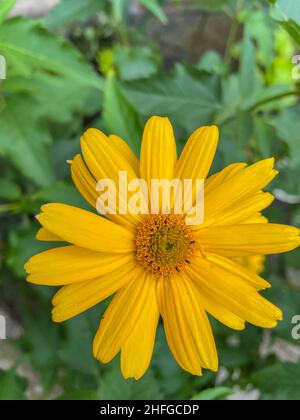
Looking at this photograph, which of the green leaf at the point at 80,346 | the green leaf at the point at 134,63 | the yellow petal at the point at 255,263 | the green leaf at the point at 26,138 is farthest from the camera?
the green leaf at the point at 134,63

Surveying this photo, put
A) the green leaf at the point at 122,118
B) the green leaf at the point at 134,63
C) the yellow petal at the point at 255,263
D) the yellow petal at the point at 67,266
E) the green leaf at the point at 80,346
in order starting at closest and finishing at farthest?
1. the yellow petal at the point at 67,266
2. the green leaf at the point at 122,118
3. the green leaf at the point at 80,346
4. the yellow petal at the point at 255,263
5. the green leaf at the point at 134,63

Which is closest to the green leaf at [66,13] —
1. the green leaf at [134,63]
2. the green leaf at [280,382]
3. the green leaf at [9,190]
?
the green leaf at [134,63]

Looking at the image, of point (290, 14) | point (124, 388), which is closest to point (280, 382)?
point (124, 388)

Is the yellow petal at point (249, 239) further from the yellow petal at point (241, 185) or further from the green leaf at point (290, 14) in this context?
the green leaf at point (290, 14)

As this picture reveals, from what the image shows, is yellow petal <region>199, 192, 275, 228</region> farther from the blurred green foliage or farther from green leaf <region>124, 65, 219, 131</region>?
green leaf <region>124, 65, 219, 131</region>

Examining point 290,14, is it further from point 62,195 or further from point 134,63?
point 134,63

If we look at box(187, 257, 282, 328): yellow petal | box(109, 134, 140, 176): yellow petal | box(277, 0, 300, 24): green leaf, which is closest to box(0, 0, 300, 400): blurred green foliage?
box(277, 0, 300, 24): green leaf
